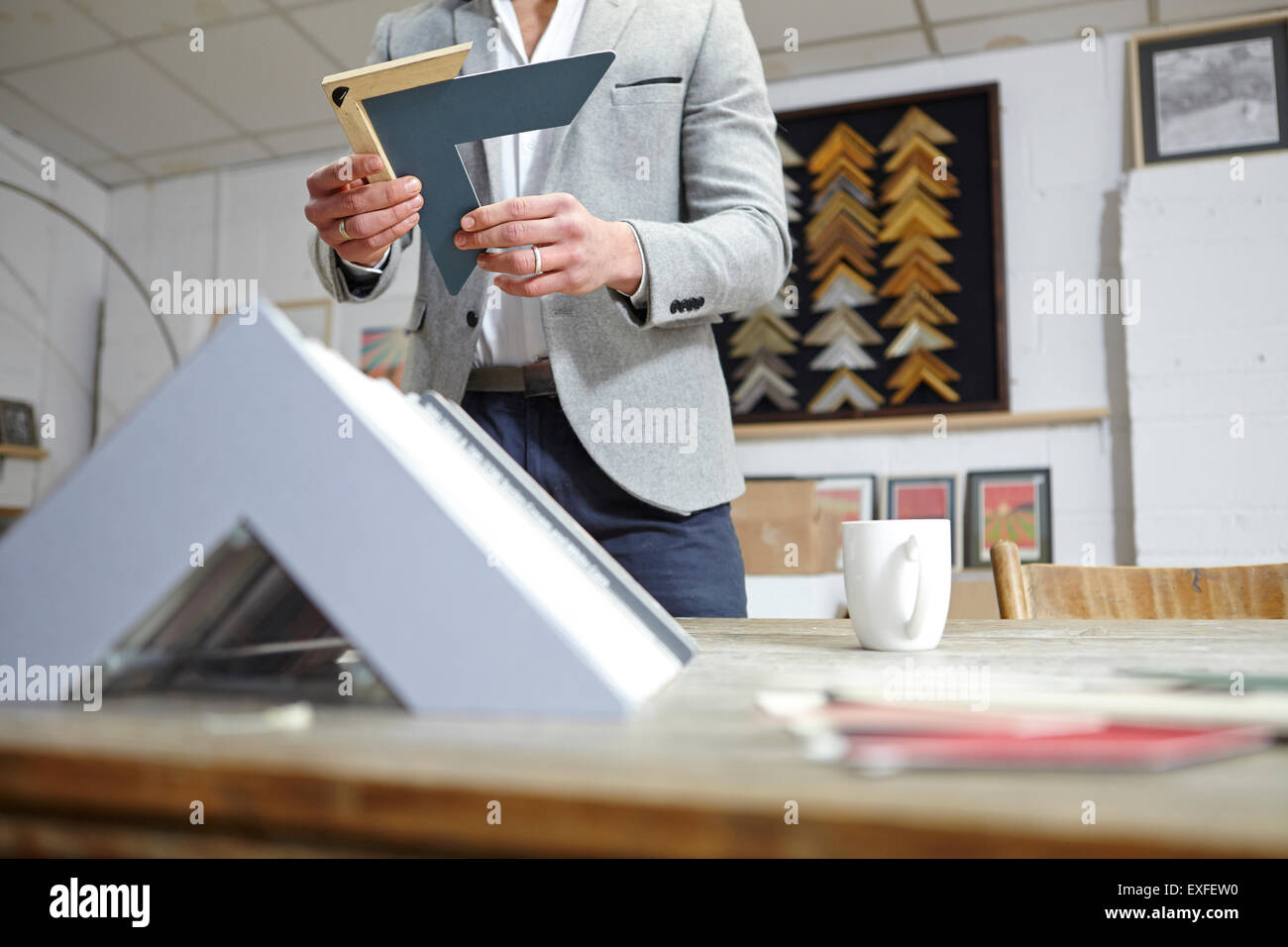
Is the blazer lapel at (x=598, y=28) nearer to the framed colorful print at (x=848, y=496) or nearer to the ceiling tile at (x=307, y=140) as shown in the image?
the framed colorful print at (x=848, y=496)

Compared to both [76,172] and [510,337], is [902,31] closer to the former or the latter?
[510,337]

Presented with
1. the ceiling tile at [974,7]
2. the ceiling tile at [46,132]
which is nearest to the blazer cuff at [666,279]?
the ceiling tile at [974,7]

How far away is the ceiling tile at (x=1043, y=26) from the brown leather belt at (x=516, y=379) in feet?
8.03

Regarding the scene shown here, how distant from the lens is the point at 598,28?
3.96 ft

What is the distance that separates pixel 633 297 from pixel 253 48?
2.84 m

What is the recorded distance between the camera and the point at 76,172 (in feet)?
13.5

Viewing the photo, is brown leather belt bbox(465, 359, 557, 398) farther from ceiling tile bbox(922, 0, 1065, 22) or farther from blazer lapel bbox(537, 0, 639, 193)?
ceiling tile bbox(922, 0, 1065, 22)

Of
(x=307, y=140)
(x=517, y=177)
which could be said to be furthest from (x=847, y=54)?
(x=517, y=177)

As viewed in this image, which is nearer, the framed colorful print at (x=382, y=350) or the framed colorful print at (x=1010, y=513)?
the framed colorful print at (x=1010, y=513)

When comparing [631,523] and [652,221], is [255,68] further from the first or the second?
[631,523]

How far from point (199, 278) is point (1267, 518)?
4.11 metres

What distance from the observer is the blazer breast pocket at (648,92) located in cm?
116

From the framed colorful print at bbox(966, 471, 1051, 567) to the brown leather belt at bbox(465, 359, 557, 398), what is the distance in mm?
2168

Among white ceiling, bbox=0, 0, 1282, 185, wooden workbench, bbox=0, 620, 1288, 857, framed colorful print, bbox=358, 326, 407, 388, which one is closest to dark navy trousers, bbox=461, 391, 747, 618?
wooden workbench, bbox=0, 620, 1288, 857
